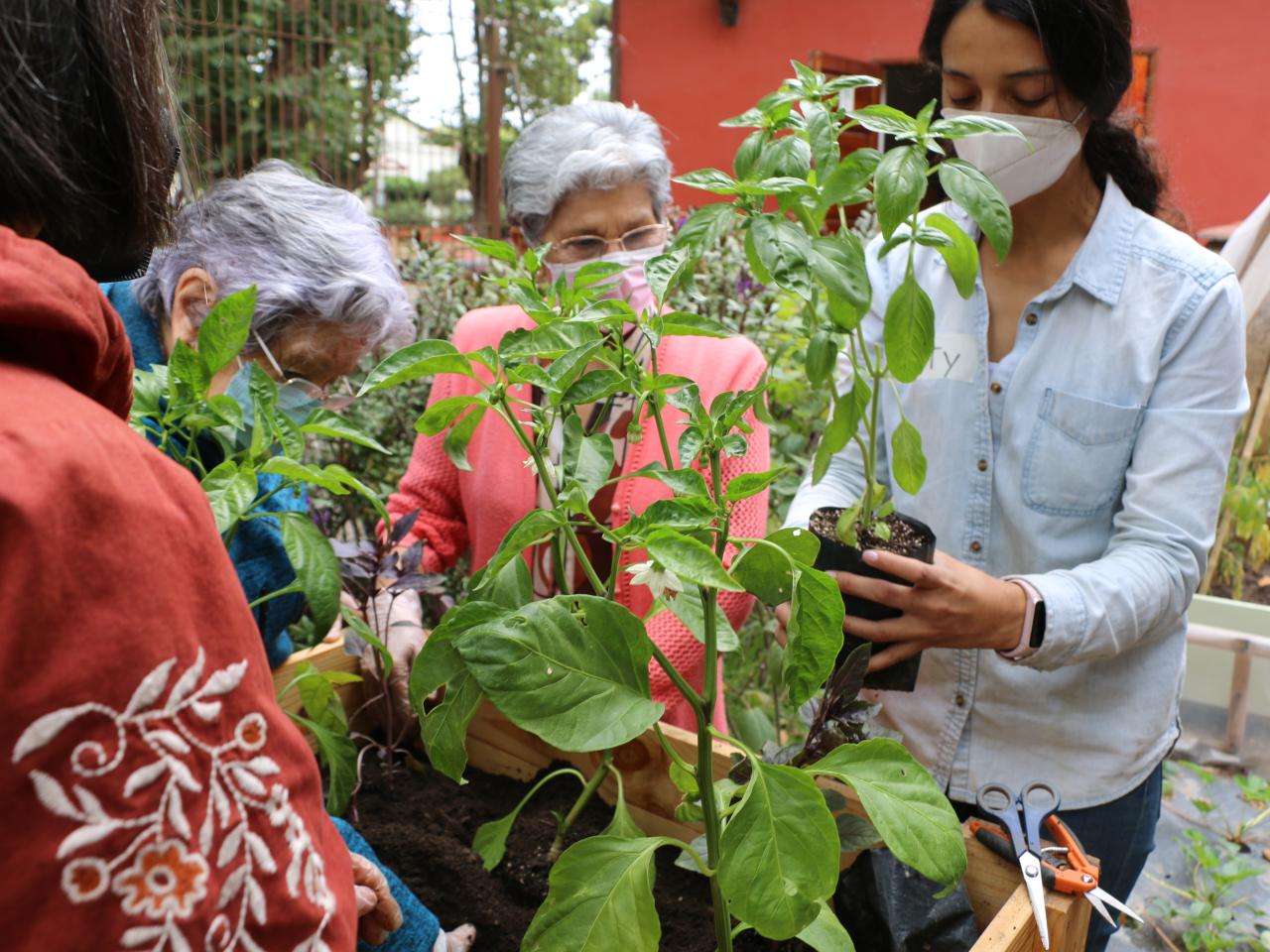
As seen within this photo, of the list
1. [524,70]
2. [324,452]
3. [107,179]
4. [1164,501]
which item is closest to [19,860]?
[107,179]

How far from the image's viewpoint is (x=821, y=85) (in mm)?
973

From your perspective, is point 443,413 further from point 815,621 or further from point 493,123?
point 493,123

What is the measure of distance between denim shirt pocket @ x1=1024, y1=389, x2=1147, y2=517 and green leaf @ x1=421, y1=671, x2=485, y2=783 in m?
0.93

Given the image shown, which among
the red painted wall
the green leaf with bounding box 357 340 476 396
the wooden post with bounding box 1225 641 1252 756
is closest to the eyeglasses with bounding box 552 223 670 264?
the green leaf with bounding box 357 340 476 396

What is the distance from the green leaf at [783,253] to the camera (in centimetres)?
84

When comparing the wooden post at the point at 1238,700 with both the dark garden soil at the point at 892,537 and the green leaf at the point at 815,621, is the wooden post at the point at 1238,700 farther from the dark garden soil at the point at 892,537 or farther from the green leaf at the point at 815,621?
the green leaf at the point at 815,621

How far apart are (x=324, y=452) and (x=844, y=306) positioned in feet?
6.38

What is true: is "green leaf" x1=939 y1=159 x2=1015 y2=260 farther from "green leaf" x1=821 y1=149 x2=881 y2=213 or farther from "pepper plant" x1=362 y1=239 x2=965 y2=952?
"pepper plant" x1=362 y1=239 x2=965 y2=952

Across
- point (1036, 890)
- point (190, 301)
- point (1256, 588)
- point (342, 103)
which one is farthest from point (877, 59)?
point (1036, 890)

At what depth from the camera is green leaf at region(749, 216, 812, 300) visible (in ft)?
2.76

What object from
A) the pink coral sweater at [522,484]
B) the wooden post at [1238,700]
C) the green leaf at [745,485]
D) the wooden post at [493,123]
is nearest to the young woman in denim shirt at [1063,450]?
the pink coral sweater at [522,484]

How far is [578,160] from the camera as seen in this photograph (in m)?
1.75

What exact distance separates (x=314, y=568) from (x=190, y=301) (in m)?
0.67

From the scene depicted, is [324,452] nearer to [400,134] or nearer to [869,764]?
[869,764]
